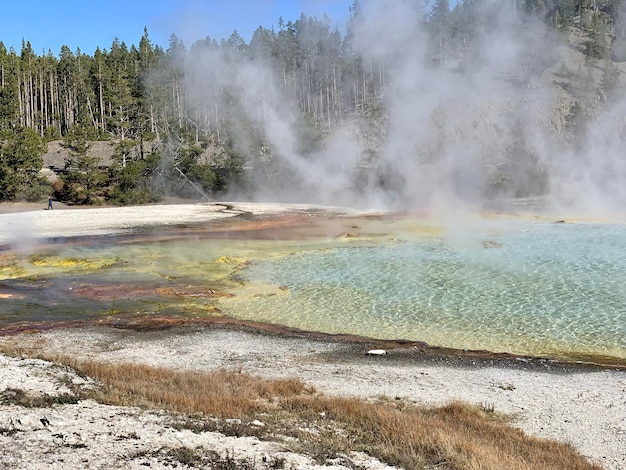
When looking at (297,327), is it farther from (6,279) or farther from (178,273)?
(6,279)

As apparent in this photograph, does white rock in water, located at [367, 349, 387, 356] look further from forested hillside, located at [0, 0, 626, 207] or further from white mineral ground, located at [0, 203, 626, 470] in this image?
forested hillside, located at [0, 0, 626, 207]

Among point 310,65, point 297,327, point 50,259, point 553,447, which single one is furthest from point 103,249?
point 310,65

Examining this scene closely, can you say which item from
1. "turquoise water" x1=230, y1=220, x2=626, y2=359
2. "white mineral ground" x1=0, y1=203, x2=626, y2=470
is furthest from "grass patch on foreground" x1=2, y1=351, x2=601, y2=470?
"turquoise water" x1=230, y1=220, x2=626, y2=359

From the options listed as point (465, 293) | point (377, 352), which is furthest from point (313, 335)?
point (465, 293)

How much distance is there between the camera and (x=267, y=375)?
729 cm

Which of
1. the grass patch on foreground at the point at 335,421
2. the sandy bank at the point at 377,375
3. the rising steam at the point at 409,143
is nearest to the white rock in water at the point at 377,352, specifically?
the sandy bank at the point at 377,375

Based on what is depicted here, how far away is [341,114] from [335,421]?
175ft

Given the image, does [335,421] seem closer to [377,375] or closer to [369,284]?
[377,375]

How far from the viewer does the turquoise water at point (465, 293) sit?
928cm

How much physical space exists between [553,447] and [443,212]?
21636 mm

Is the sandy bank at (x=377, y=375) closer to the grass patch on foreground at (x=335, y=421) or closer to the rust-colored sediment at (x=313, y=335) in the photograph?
the rust-colored sediment at (x=313, y=335)

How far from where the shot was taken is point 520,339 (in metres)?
9.05

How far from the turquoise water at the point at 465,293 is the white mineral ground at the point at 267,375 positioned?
1.12 metres

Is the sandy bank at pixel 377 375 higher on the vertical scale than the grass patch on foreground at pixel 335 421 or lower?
lower
